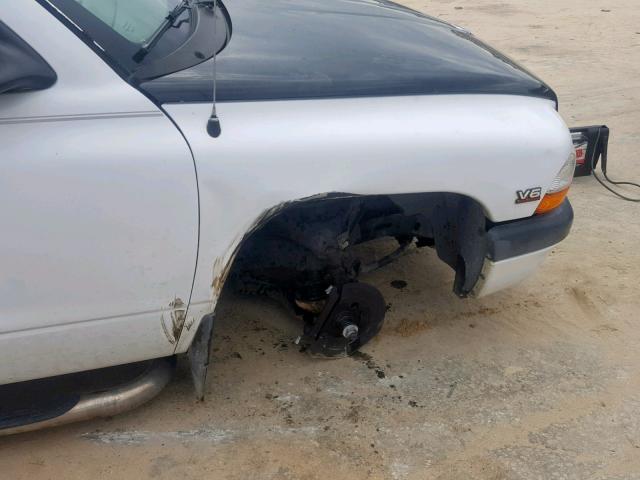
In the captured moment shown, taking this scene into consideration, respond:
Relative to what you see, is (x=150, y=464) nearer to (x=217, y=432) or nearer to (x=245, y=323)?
(x=217, y=432)

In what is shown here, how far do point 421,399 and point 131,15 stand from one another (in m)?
1.77

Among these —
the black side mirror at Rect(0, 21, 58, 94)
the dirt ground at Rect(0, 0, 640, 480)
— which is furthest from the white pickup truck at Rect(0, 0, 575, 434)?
the dirt ground at Rect(0, 0, 640, 480)

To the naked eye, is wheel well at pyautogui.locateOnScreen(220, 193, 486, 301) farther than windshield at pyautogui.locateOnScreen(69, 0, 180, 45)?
Yes

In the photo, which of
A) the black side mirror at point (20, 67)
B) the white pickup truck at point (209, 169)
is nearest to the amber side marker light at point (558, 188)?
the white pickup truck at point (209, 169)

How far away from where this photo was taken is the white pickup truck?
1.91 m

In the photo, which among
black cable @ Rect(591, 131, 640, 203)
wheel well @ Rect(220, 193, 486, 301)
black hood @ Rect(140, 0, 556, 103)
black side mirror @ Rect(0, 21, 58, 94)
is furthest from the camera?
black cable @ Rect(591, 131, 640, 203)

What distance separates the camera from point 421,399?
271 centimetres

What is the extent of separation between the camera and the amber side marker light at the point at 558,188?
2.58m

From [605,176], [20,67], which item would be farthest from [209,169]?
[605,176]

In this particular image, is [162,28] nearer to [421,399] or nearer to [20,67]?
[20,67]

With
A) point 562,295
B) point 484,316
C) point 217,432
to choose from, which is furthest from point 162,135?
point 562,295

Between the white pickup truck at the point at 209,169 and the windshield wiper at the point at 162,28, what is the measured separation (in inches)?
0.4

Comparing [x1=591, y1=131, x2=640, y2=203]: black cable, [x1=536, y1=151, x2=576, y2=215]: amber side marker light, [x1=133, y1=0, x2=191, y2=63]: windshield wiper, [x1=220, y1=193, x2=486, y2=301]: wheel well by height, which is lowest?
[x1=591, y1=131, x2=640, y2=203]: black cable

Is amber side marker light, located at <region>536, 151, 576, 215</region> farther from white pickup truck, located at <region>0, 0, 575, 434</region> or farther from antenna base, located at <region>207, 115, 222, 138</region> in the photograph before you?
antenna base, located at <region>207, 115, 222, 138</region>
